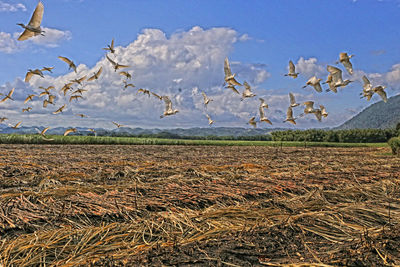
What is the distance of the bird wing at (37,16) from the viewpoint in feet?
29.1

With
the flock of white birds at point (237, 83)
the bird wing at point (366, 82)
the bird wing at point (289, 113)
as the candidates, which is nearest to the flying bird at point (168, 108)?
the flock of white birds at point (237, 83)

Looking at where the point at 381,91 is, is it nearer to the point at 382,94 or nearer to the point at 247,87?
the point at 382,94

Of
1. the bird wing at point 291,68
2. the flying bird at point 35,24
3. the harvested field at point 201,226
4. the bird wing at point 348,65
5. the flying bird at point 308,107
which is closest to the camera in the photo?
the harvested field at point 201,226

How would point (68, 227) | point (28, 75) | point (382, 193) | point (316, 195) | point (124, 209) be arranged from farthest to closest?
point (28, 75) < point (382, 193) < point (316, 195) < point (124, 209) < point (68, 227)

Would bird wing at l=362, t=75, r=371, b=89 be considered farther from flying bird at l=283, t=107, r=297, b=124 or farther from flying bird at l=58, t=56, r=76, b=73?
flying bird at l=58, t=56, r=76, b=73

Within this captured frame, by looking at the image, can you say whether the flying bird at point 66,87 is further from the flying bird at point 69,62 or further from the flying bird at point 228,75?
the flying bird at point 228,75

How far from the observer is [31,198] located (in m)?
4.89

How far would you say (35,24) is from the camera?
29.8 feet

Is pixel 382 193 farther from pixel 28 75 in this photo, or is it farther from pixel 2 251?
pixel 28 75

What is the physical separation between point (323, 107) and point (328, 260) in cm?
1224

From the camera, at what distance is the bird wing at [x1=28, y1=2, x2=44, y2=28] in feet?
29.1

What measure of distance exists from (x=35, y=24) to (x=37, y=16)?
0.86 feet

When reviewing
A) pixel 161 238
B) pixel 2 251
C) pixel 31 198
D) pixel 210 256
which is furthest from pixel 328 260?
pixel 31 198

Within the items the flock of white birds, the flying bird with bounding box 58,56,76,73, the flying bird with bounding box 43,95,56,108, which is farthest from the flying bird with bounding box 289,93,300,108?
the flying bird with bounding box 43,95,56,108
